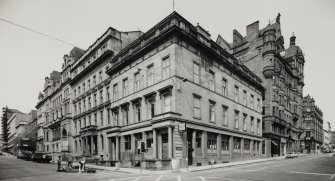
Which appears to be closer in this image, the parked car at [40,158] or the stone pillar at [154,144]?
the stone pillar at [154,144]

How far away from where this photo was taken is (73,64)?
5353 cm

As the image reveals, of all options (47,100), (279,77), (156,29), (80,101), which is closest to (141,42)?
(156,29)

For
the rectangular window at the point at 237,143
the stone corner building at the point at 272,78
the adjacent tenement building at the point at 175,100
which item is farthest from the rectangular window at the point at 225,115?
the stone corner building at the point at 272,78

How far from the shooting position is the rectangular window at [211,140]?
3048 cm

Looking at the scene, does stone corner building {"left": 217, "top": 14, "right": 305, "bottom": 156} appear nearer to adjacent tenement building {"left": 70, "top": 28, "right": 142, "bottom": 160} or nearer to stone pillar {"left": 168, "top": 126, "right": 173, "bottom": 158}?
adjacent tenement building {"left": 70, "top": 28, "right": 142, "bottom": 160}

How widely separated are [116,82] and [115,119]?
496cm

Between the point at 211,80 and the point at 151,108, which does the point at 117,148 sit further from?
the point at 211,80

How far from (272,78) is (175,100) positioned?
32834 mm

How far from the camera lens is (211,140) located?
102 feet

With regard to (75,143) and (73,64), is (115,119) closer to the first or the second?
(75,143)

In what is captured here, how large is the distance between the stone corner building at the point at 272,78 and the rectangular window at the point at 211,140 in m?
21.8

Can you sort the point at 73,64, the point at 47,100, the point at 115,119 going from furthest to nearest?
the point at 47,100 → the point at 73,64 → the point at 115,119

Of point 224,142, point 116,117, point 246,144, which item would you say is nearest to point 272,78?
point 246,144

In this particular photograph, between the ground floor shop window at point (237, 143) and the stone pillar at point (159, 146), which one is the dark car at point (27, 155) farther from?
the ground floor shop window at point (237, 143)
